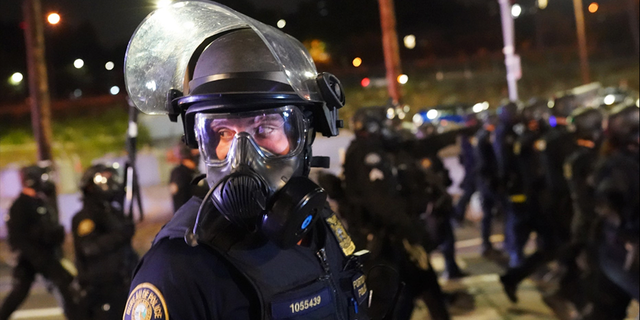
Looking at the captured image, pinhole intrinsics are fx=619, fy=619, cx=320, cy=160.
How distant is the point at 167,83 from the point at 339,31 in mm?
27484

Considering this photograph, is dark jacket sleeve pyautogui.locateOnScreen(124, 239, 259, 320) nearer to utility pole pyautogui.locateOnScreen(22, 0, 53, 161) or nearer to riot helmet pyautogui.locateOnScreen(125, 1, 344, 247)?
riot helmet pyautogui.locateOnScreen(125, 1, 344, 247)

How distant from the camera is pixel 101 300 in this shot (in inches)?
195

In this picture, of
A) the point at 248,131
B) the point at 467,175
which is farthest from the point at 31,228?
the point at 467,175

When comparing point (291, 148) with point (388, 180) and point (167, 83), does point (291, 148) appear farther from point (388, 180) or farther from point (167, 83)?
point (388, 180)

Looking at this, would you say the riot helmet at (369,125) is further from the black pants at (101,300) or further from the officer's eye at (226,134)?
the officer's eye at (226,134)

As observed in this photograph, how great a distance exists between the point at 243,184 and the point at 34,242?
15.7ft

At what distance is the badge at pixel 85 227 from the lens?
491 cm

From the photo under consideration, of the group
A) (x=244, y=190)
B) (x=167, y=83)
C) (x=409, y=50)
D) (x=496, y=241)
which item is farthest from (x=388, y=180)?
(x=409, y=50)

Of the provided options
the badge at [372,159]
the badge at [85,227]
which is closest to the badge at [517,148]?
the badge at [372,159]

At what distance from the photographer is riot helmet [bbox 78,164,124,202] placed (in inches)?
198

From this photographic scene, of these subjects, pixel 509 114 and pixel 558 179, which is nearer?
pixel 558 179

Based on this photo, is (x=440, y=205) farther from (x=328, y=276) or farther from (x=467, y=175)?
(x=328, y=276)

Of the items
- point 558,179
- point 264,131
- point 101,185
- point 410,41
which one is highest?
point 264,131

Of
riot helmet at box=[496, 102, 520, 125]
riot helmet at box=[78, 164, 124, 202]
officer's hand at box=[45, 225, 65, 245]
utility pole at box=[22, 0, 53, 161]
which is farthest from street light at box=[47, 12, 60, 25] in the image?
riot helmet at box=[496, 102, 520, 125]
